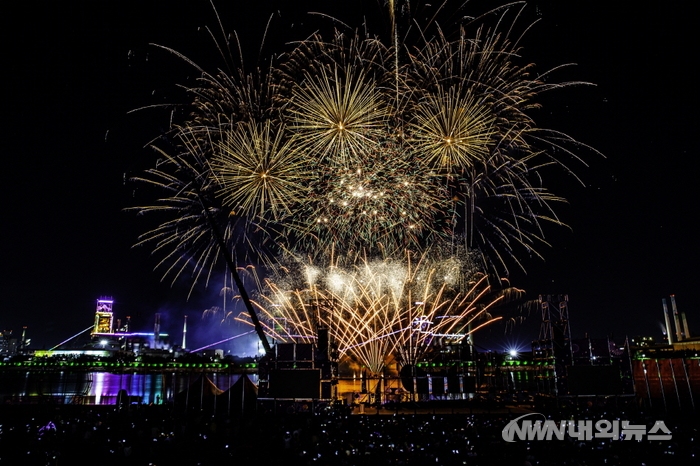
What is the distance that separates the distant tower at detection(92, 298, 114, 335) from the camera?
168 metres

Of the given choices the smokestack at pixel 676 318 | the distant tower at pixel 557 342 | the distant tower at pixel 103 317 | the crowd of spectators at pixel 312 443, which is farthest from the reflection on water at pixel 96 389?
the smokestack at pixel 676 318

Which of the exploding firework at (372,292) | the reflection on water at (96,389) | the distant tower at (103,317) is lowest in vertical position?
the reflection on water at (96,389)

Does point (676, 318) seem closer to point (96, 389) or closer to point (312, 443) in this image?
point (96, 389)

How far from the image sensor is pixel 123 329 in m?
199

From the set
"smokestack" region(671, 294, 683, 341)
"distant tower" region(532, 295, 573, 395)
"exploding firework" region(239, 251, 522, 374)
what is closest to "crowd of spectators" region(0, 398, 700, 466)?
"distant tower" region(532, 295, 573, 395)

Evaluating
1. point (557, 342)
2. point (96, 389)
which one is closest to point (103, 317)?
point (96, 389)

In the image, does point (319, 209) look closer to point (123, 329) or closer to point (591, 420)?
point (591, 420)

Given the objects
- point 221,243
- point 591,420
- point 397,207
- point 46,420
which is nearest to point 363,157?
point 397,207

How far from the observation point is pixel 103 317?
→ 564 feet

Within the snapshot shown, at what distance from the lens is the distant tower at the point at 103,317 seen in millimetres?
168375

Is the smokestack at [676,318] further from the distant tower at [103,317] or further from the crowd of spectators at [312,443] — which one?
the distant tower at [103,317]

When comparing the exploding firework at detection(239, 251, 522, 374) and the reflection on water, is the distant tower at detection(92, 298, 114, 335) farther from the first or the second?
the exploding firework at detection(239, 251, 522, 374)

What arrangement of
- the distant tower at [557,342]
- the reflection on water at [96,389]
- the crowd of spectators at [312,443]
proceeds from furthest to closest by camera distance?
the reflection on water at [96,389], the distant tower at [557,342], the crowd of spectators at [312,443]

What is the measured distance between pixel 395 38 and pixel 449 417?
52.6ft
